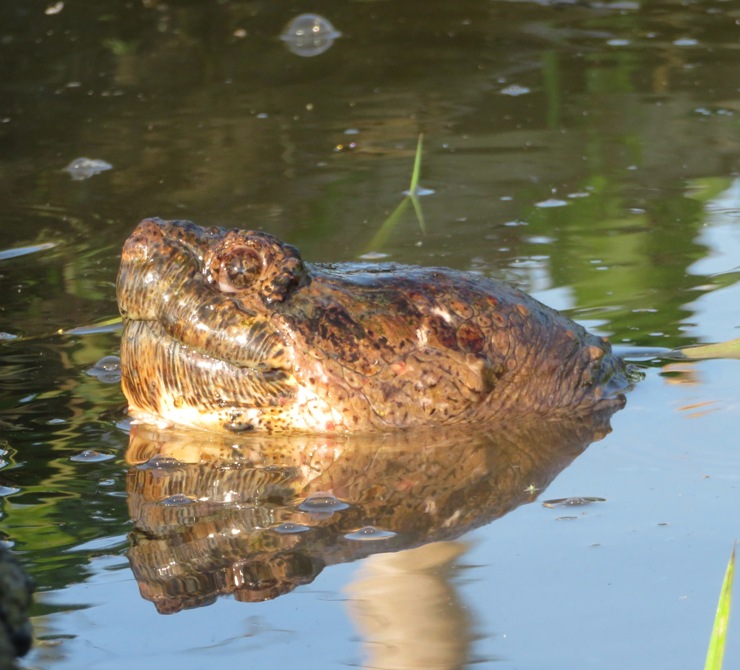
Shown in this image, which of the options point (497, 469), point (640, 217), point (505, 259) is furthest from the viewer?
point (640, 217)

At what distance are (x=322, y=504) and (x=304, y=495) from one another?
0.09m

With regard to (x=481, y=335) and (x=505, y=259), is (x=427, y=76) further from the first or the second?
(x=481, y=335)

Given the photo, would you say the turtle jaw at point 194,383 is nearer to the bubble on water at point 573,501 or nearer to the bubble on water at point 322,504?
the bubble on water at point 322,504

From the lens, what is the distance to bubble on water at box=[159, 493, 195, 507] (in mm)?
3542

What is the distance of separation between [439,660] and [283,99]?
18.9ft

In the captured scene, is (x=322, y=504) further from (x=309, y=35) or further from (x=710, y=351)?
(x=309, y=35)

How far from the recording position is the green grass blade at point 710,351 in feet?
14.6

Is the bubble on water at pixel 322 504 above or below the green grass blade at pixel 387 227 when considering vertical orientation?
above

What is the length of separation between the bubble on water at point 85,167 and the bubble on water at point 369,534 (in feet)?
13.4

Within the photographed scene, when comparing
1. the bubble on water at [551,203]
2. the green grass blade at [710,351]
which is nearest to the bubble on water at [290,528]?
the green grass blade at [710,351]

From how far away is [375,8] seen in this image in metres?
9.70

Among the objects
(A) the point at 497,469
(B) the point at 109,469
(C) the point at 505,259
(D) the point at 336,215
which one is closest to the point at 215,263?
(B) the point at 109,469

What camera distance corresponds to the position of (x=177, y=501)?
11.7 ft

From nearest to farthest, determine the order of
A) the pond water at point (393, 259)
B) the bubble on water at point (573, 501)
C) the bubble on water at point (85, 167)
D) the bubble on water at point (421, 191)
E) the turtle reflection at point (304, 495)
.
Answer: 1. the pond water at point (393, 259)
2. the turtle reflection at point (304, 495)
3. the bubble on water at point (573, 501)
4. the bubble on water at point (421, 191)
5. the bubble on water at point (85, 167)
